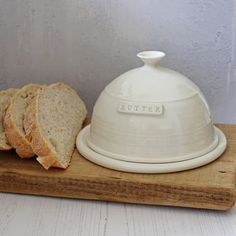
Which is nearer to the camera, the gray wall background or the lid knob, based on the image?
the lid knob

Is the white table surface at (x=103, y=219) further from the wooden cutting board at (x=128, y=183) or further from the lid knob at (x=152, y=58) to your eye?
the lid knob at (x=152, y=58)

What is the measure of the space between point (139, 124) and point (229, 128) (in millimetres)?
271

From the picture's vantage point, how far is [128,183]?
2.52ft

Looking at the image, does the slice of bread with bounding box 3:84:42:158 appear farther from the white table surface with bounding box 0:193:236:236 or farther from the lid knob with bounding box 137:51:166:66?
the lid knob with bounding box 137:51:166:66

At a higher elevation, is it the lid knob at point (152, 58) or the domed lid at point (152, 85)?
the lid knob at point (152, 58)

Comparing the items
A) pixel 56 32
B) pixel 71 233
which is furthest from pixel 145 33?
pixel 71 233

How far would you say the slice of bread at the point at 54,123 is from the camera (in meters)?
0.81

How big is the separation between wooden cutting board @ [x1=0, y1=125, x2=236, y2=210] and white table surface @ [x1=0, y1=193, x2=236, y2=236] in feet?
0.05

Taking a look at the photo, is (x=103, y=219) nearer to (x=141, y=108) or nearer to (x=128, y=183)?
(x=128, y=183)

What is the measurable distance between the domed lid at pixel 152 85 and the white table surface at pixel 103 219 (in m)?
0.19

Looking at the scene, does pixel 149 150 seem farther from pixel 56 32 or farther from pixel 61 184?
pixel 56 32

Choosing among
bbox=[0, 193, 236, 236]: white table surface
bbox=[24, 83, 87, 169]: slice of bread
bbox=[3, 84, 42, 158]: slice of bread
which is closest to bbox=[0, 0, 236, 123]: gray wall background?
bbox=[24, 83, 87, 169]: slice of bread

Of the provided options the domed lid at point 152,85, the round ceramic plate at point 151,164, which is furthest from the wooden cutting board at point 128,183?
the domed lid at point 152,85

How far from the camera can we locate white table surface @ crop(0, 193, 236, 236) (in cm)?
72
